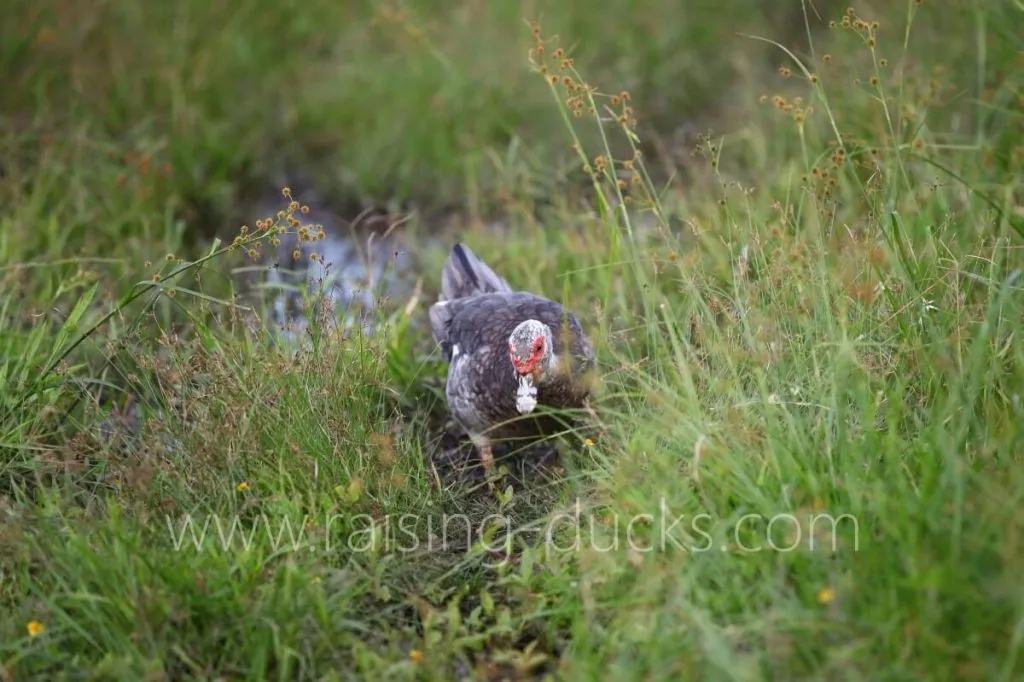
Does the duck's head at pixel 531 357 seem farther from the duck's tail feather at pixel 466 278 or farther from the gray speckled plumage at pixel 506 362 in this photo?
the duck's tail feather at pixel 466 278

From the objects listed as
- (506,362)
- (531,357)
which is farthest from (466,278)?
(531,357)

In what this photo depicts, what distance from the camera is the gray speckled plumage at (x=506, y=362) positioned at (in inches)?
154

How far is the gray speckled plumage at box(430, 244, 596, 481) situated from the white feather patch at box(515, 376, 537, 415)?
0.07ft

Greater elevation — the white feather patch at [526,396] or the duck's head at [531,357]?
the duck's head at [531,357]

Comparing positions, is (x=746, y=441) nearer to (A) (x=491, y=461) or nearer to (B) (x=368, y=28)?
Answer: (A) (x=491, y=461)

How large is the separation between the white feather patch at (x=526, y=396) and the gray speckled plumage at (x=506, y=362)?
23 millimetres

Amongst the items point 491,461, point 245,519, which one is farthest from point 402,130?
point 245,519

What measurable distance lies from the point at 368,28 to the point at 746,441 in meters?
5.32

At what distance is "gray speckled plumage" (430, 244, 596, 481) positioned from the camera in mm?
3900

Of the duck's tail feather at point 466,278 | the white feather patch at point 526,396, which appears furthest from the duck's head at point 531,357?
the duck's tail feather at point 466,278

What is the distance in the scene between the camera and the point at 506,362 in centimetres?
408

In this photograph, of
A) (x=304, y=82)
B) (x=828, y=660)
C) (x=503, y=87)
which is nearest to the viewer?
(x=828, y=660)

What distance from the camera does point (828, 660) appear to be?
253 centimetres

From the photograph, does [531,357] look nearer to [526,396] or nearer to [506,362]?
[526,396]
